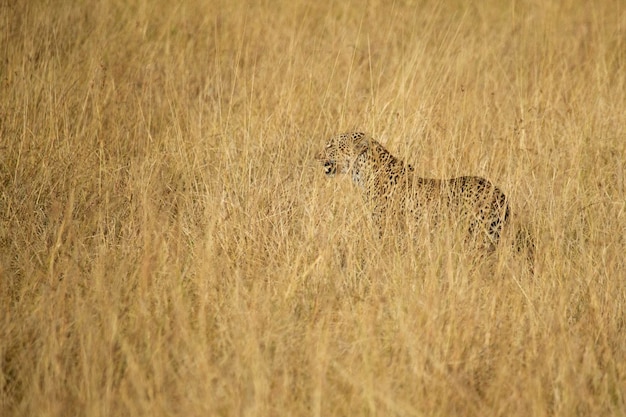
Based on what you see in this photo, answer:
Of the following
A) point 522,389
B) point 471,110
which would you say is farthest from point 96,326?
point 471,110

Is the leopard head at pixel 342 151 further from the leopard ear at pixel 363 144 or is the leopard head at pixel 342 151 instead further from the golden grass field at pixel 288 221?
the golden grass field at pixel 288 221

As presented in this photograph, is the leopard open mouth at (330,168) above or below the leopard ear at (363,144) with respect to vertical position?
below

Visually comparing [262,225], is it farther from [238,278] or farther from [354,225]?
[238,278]

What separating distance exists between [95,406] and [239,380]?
0.47m

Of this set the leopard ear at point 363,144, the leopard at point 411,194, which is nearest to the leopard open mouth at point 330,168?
the leopard at point 411,194

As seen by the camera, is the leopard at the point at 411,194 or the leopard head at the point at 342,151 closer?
the leopard at the point at 411,194

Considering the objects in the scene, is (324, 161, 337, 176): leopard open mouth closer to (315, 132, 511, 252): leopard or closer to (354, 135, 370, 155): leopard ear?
(315, 132, 511, 252): leopard

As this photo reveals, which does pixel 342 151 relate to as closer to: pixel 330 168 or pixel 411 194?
pixel 330 168

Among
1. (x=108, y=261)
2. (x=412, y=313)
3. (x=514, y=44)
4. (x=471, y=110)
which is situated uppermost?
(x=514, y=44)

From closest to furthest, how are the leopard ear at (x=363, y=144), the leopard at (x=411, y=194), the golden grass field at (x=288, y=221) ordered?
the golden grass field at (x=288, y=221) → the leopard at (x=411, y=194) → the leopard ear at (x=363, y=144)

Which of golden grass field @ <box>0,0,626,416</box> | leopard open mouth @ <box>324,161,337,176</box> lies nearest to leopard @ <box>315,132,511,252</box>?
leopard open mouth @ <box>324,161,337,176</box>

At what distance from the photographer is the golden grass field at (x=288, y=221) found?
9.00ft

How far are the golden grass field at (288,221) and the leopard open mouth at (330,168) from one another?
8 cm

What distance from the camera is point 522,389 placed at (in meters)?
2.77
